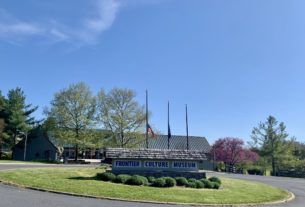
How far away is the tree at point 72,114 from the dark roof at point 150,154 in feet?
108

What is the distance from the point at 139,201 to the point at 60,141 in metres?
44.7

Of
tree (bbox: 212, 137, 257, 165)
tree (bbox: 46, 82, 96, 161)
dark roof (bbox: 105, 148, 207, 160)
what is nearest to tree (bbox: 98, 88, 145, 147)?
tree (bbox: 46, 82, 96, 161)

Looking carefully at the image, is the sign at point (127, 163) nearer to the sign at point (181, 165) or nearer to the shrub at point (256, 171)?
the sign at point (181, 165)

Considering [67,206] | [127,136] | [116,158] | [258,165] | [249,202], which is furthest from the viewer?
[258,165]

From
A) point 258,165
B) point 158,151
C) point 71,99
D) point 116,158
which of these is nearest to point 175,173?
point 158,151

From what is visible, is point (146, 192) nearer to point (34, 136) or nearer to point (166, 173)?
point (166, 173)

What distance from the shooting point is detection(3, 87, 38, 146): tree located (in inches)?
2399

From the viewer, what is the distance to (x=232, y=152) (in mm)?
64062

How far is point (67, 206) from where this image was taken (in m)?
14.2

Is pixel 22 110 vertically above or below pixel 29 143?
above

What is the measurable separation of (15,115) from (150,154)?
4122 cm

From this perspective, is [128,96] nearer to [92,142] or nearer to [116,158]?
[92,142]

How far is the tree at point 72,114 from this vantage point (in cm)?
5841

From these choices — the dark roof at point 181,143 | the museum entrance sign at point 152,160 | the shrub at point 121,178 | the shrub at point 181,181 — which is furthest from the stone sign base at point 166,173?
the dark roof at point 181,143
